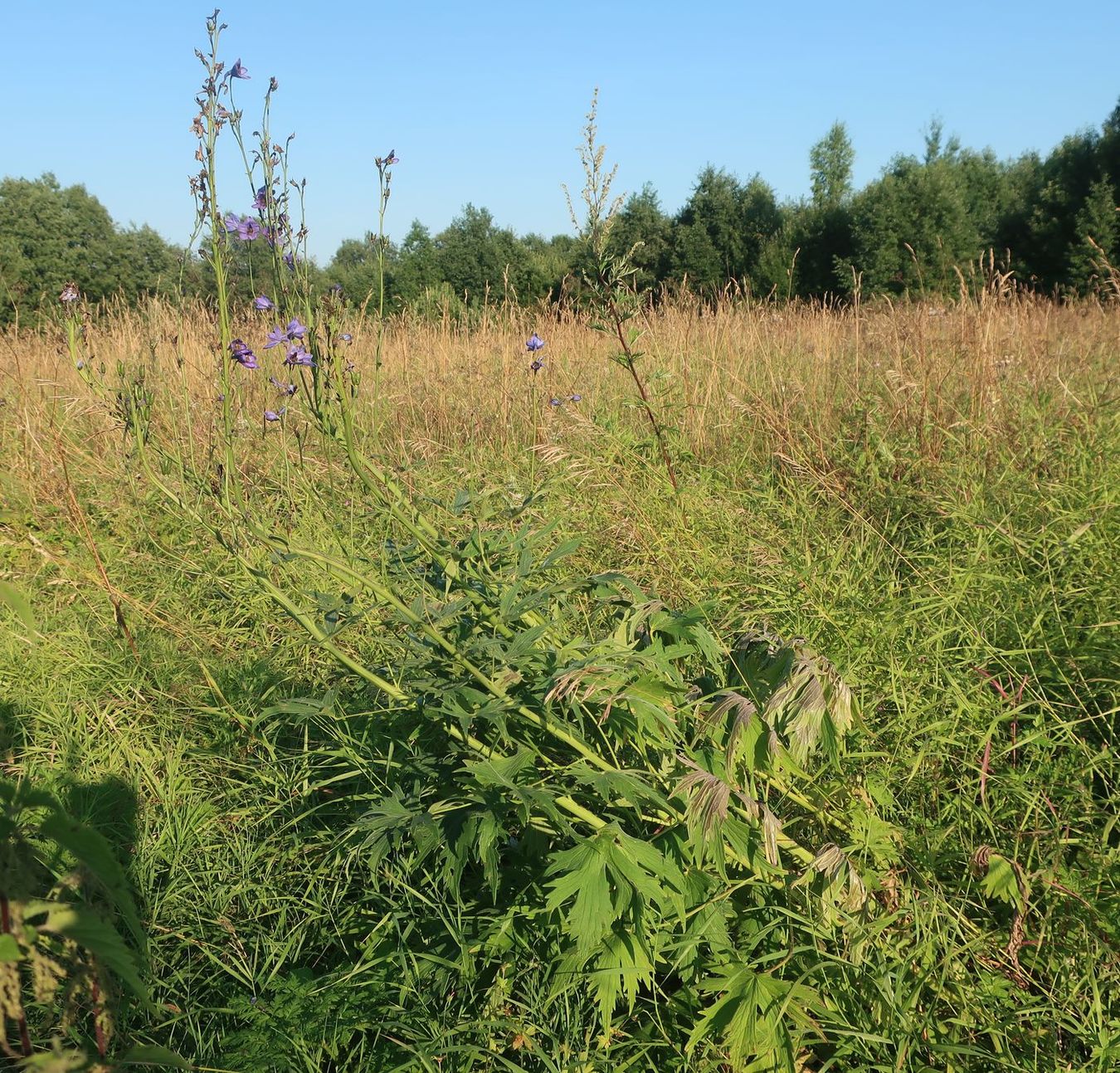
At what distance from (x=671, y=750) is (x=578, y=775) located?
238mm

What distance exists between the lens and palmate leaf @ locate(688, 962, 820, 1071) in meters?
1.39

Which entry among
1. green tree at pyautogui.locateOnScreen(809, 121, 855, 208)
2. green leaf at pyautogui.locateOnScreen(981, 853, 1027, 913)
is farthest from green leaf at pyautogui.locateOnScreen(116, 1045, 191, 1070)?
green tree at pyautogui.locateOnScreen(809, 121, 855, 208)

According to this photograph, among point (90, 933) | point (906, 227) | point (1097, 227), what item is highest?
point (906, 227)

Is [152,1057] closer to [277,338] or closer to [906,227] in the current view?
[277,338]

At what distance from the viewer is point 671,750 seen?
1674 mm

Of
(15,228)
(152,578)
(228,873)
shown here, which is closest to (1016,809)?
(228,873)

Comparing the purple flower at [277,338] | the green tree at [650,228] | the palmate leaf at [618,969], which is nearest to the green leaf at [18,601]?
the palmate leaf at [618,969]

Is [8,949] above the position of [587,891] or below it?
above

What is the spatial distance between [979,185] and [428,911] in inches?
1358

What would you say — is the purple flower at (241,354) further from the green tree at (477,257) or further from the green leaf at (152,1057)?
the green tree at (477,257)

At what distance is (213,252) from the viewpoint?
200 cm

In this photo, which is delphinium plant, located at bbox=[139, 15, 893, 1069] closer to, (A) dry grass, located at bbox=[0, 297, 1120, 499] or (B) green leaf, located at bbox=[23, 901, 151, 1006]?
(B) green leaf, located at bbox=[23, 901, 151, 1006]

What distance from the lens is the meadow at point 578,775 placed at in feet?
4.69

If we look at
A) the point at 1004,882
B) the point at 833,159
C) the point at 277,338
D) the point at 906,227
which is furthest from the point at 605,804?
the point at 833,159
